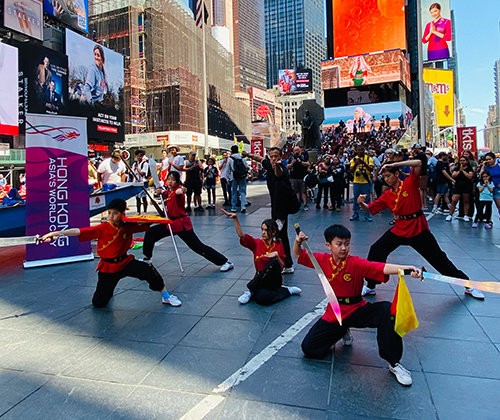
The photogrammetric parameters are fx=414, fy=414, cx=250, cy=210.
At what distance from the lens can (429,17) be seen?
44031mm

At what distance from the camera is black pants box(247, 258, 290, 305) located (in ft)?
14.7

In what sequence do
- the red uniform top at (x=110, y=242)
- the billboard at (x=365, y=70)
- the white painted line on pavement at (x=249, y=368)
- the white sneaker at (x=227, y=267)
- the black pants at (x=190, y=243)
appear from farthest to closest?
the billboard at (x=365, y=70), the white sneaker at (x=227, y=267), the black pants at (x=190, y=243), the red uniform top at (x=110, y=242), the white painted line on pavement at (x=249, y=368)

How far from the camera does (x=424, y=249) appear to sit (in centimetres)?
465

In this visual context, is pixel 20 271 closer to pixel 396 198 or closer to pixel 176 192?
pixel 176 192

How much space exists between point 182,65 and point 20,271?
51120 millimetres

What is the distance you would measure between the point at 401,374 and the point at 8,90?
2935 cm

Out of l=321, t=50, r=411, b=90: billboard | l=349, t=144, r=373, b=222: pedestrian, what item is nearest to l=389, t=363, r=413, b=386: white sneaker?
l=349, t=144, r=373, b=222: pedestrian

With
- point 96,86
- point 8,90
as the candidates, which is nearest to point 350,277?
point 8,90

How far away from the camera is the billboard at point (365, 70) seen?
5866cm

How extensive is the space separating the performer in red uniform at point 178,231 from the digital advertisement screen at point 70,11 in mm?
33792

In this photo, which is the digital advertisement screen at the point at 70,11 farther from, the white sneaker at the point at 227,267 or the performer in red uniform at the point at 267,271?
the performer in red uniform at the point at 267,271

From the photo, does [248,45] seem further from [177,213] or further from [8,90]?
[177,213]

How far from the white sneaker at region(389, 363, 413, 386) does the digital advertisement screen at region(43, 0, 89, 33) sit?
3774 centimetres

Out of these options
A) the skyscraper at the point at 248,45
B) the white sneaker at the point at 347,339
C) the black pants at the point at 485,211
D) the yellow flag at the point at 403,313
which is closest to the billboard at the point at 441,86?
the skyscraper at the point at 248,45
